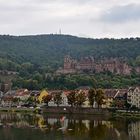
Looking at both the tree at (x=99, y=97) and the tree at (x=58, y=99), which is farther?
the tree at (x=58, y=99)

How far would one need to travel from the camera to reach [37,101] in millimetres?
123688

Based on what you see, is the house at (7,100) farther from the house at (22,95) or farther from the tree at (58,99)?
the tree at (58,99)

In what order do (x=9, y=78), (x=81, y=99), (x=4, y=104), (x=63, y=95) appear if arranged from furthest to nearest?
1. (x=9, y=78)
2. (x=4, y=104)
3. (x=63, y=95)
4. (x=81, y=99)

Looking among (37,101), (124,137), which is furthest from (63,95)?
(124,137)

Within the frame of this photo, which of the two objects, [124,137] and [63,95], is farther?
[63,95]

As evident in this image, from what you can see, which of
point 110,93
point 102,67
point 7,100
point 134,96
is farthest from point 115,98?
point 102,67

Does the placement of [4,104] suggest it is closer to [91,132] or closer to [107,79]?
[107,79]

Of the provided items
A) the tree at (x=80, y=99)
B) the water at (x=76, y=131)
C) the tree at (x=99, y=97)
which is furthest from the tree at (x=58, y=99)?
the water at (x=76, y=131)

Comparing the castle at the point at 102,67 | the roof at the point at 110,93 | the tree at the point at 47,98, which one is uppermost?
the castle at the point at 102,67

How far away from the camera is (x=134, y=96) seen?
105 meters

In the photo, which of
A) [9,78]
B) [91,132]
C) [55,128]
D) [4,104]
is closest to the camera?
[91,132]

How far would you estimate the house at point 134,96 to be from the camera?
10359 cm

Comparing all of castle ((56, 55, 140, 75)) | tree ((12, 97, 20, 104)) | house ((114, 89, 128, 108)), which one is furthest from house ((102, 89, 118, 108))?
castle ((56, 55, 140, 75))

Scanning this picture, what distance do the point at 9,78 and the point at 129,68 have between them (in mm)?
45855
